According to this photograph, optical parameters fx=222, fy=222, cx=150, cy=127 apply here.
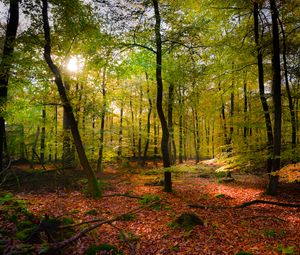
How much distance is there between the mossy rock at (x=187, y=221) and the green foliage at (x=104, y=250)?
2292 millimetres

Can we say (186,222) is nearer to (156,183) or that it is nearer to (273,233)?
(273,233)

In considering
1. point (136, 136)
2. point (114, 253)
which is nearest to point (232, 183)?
point (114, 253)

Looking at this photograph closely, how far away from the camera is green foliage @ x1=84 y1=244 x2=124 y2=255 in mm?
5089

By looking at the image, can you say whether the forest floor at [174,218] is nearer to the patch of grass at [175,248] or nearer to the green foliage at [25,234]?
the patch of grass at [175,248]

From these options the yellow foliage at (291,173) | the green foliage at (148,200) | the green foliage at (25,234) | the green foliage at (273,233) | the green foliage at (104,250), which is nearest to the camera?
the green foliage at (25,234)

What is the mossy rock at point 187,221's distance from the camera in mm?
6918

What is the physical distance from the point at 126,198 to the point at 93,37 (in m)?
7.55

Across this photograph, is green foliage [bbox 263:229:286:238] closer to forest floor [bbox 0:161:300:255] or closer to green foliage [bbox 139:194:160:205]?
forest floor [bbox 0:161:300:255]

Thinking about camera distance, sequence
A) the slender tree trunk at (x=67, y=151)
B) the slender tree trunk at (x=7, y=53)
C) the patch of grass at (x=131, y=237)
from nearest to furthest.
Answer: the patch of grass at (x=131, y=237)
the slender tree trunk at (x=7, y=53)
the slender tree trunk at (x=67, y=151)

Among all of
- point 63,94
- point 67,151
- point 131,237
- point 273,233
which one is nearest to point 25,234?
point 131,237

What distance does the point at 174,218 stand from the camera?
770 cm

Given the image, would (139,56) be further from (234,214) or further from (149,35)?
(234,214)

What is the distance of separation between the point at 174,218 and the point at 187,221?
0.77m

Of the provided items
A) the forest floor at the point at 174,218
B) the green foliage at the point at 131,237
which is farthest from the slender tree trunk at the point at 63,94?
the green foliage at the point at 131,237
